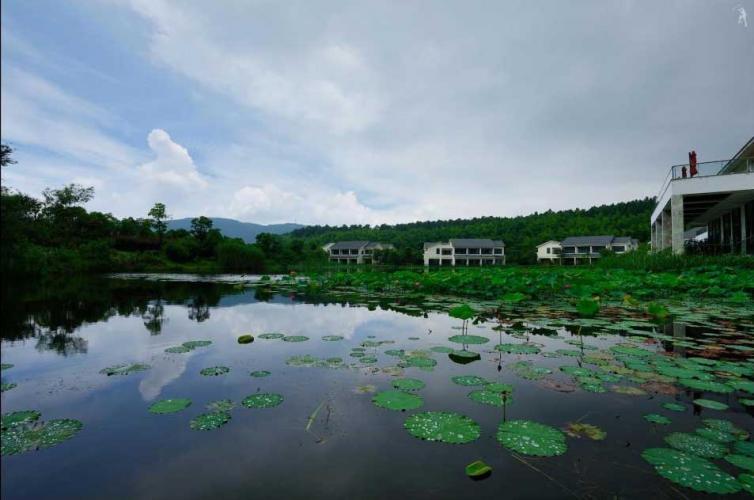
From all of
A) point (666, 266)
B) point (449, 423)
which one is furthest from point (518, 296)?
point (666, 266)

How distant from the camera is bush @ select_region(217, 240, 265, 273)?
3731 centimetres

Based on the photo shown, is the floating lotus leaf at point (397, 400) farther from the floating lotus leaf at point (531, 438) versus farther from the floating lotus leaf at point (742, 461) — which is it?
the floating lotus leaf at point (742, 461)

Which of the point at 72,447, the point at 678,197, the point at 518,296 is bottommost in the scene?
the point at 72,447

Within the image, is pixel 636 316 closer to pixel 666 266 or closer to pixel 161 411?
pixel 161 411

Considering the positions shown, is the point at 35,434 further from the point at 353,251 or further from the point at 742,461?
the point at 353,251

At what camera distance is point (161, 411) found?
2660 millimetres

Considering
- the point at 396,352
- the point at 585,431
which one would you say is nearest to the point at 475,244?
the point at 396,352

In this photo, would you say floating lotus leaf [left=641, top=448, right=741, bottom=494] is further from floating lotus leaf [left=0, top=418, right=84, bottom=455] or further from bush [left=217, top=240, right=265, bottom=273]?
bush [left=217, top=240, right=265, bottom=273]

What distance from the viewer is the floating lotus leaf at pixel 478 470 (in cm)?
186

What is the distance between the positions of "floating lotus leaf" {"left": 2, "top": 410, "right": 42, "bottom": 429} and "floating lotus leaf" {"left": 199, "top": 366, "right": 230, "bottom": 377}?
1197mm

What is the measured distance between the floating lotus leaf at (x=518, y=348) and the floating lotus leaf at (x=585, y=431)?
1.90 m

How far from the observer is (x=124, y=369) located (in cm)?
367

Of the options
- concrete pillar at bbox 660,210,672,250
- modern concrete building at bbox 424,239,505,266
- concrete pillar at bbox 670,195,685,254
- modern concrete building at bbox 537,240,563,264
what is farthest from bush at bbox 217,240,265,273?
modern concrete building at bbox 537,240,563,264

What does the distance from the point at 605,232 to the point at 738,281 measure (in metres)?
60.7
